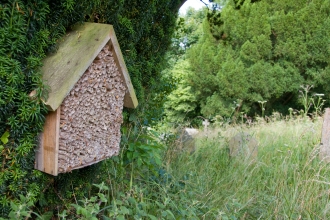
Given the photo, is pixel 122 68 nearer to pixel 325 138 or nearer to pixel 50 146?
pixel 50 146

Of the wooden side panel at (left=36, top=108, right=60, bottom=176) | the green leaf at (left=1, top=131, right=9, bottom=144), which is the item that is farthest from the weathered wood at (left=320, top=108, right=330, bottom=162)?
the green leaf at (left=1, top=131, right=9, bottom=144)

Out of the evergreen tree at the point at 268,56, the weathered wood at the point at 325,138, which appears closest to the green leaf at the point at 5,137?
the weathered wood at the point at 325,138

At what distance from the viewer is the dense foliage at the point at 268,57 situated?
1302 cm

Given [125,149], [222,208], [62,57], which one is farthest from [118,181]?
[62,57]

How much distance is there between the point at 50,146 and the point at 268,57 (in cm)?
1336

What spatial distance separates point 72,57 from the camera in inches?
63.4

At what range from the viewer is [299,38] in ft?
43.0

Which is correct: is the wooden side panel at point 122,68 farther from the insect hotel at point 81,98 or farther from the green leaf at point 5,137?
the green leaf at point 5,137

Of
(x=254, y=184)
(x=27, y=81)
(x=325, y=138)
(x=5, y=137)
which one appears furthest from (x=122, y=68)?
(x=325, y=138)

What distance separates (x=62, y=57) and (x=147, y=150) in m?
1.01

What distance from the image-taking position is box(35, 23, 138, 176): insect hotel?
5.10 feet

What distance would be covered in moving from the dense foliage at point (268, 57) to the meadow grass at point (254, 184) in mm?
9133

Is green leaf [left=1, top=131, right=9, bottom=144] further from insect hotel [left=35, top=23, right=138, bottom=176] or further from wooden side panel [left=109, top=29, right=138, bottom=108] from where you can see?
wooden side panel [left=109, top=29, right=138, bottom=108]

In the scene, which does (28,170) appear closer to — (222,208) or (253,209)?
(222,208)
